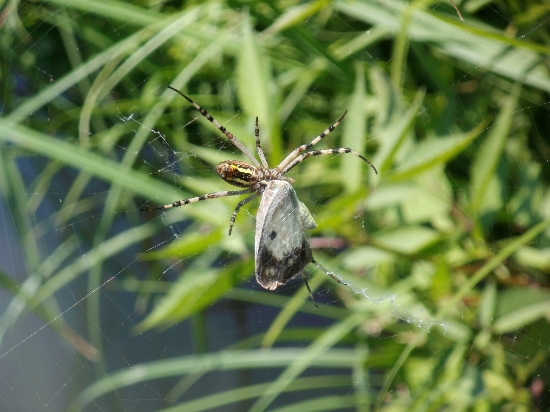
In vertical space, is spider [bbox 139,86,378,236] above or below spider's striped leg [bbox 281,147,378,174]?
above

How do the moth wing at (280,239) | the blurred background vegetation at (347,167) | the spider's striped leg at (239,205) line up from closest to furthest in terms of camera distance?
the moth wing at (280,239), the spider's striped leg at (239,205), the blurred background vegetation at (347,167)

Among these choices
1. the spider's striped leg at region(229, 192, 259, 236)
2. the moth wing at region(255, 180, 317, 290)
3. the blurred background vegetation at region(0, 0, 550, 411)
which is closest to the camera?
the moth wing at region(255, 180, 317, 290)

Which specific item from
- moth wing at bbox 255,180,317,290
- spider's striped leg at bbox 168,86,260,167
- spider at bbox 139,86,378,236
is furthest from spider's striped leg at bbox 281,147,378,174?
moth wing at bbox 255,180,317,290

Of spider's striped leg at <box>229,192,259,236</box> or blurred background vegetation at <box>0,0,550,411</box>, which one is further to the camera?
blurred background vegetation at <box>0,0,550,411</box>

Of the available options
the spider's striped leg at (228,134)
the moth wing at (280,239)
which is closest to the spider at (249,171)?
the spider's striped leg at (228,134)

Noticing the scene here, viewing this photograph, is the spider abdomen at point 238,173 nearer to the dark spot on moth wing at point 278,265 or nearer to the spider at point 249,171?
the spider at point 249,171

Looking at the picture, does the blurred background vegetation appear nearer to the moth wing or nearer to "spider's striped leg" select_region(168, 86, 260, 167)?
"spider's striped leg" select_region(168, 86, 260, 167)

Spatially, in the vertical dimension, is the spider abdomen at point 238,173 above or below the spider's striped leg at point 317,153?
above

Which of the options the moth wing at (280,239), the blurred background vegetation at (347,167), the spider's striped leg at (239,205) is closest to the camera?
the moth wing at (280,239)
